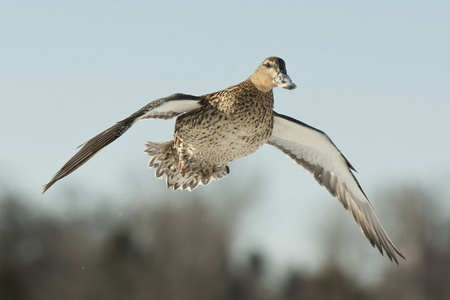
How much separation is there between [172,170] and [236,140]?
47.7 inches

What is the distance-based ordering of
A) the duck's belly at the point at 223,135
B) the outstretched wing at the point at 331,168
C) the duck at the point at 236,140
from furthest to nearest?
the outstretched wing at the point at 331,168, the duck's belly at the point at 223,135, the duck at the point at 236,140

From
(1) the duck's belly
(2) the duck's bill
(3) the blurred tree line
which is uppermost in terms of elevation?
(2) the duck's bill

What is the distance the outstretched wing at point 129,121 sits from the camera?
17.6 feet

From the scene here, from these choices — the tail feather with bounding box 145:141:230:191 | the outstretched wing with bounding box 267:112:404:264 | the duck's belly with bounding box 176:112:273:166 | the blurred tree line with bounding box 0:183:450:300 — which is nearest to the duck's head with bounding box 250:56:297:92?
the duck's belly with bounding box 176:112:273:166

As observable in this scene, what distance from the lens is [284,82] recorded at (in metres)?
5.94

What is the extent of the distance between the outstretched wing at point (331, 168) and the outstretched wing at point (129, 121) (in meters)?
1.28

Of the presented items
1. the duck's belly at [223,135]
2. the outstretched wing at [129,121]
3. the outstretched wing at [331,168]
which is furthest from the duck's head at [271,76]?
the outstretched wing at [331,168]

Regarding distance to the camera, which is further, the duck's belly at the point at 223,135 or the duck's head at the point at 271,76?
the duck's belly at the point at 223,135

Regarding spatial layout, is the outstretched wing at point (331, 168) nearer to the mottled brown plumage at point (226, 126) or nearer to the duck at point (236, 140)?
the duck at point (236, 140)

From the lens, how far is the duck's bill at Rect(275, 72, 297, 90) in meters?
5.82

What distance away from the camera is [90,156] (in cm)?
535

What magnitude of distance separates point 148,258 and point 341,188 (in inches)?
953

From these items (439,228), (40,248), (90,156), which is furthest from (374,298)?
(90,156)

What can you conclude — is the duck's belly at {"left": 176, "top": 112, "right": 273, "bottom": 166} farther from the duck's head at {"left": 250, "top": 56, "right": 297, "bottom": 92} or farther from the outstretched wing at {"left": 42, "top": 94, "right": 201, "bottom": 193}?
the duck's head at {"left": 250, "top": 56, "right": 297, "bottom": 92}
